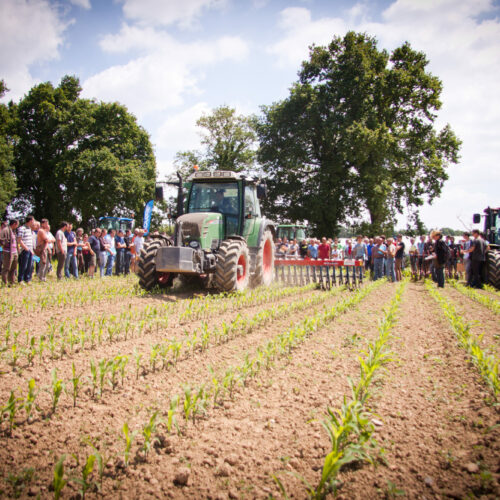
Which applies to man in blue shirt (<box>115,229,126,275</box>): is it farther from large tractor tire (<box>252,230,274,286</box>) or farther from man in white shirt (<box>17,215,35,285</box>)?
large tractor tire (<box>252,230,274,286</box>)

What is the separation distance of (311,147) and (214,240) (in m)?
20.1

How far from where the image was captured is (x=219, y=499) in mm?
1793

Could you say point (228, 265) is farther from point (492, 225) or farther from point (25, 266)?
point (492, 225)

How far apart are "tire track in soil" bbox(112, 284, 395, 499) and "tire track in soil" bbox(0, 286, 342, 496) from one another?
42cm

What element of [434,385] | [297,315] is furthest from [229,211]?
[434,385]

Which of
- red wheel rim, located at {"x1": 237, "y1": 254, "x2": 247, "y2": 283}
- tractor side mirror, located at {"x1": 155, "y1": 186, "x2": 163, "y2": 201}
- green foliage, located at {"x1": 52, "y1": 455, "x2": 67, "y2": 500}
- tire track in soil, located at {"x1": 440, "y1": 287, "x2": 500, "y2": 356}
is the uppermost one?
tractor side mirror, located at {"x1": 155, "y1": 186, "x2": 163, "y2": 201}

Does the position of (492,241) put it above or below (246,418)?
above

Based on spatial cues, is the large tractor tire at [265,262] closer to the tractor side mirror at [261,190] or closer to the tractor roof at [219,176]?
the tractor side mirror at [261,190]

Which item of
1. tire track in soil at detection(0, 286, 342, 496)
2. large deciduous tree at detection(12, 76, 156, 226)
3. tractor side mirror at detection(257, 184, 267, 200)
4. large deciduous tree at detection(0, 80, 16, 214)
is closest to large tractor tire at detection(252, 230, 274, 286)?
tractor side mirror at detection(257, 184, 267, 200)

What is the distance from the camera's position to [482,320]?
19.6 ft

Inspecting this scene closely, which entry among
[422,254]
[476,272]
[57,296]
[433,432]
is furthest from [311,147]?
[433,432]

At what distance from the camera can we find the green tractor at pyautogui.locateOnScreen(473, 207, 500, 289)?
10688mm

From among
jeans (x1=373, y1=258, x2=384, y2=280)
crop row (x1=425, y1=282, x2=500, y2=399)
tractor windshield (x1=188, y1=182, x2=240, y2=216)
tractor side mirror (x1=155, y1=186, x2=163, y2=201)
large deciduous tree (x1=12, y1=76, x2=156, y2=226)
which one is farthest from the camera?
large deciduous tree (x1=12, y1=76, x2=156, y2=226)

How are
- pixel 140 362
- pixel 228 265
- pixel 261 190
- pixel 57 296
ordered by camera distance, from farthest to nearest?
1. pixel 261 190
2. pixel 228 265
3. pixel 57 296
4. pixel 140 362
